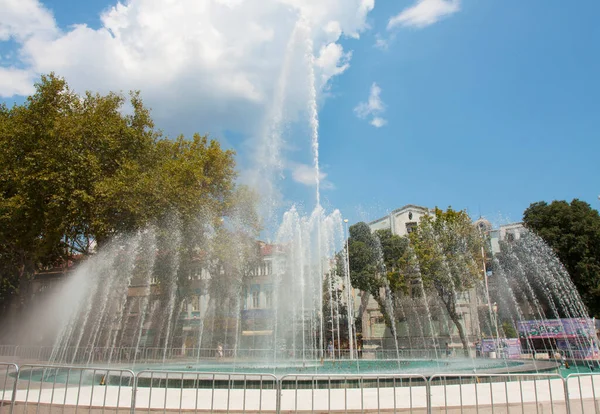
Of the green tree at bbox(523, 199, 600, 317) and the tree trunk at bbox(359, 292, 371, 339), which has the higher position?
the green tree at bbox(523, 199, 600, 317)

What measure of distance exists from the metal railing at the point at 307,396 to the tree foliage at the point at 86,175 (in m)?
14.4

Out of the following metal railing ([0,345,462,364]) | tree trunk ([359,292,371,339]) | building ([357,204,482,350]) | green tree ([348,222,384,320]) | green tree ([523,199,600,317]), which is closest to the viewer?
metal railing ([0,345,462,364])

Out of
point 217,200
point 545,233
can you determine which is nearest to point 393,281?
point 545,233

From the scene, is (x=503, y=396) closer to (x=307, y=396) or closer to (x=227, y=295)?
(x=307, y=396)

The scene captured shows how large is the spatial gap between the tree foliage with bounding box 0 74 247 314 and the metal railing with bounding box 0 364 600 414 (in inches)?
568

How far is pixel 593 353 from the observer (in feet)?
75.6

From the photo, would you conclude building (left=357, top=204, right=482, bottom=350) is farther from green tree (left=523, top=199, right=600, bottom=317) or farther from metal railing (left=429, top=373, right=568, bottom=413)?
metal railing (left=429, top=373, right=568, bottom=413)

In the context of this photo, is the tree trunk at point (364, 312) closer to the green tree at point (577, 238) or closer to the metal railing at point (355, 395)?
the green tree at point (577, 238)

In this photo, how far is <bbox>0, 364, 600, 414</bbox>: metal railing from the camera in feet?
21.5

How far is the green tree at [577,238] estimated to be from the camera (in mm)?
30547

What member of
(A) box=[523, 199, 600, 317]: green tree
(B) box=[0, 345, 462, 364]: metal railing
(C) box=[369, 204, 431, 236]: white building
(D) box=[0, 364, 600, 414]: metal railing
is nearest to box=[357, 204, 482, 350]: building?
(C) box=[369, 204, 431, 236]: white building

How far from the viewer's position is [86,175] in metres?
22.0

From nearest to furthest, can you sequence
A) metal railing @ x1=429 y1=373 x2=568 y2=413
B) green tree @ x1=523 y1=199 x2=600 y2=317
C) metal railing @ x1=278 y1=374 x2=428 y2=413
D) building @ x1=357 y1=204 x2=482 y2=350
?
1. metal railing @ x1=278 y1=374 x2=428 y2=413
2. metal railing @ x1=429 y1=373 x2=568 y2=413
3. green tree @ x1=523 y1=199 x2=600 y2=317
4. building @ x1=357 y1=204 x2=482 y2=350

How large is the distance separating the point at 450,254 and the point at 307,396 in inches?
927
